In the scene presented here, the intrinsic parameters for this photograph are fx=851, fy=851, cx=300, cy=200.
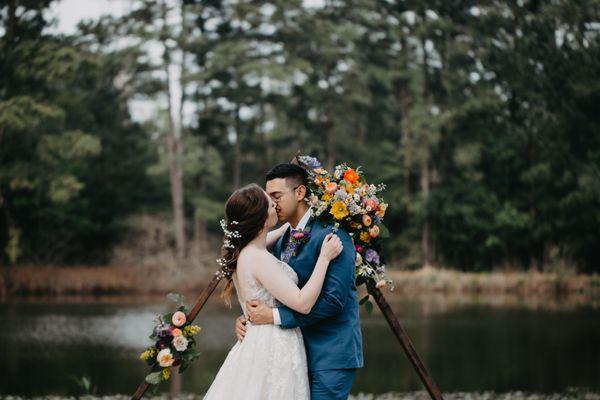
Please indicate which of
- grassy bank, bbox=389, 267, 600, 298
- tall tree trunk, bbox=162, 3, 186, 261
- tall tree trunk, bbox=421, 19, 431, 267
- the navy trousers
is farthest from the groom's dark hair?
tall tree trunk, bbox=421, 19, 431, 267

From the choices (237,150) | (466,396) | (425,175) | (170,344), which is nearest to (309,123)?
(237,150)

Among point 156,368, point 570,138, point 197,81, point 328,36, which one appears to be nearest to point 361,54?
point 328,36

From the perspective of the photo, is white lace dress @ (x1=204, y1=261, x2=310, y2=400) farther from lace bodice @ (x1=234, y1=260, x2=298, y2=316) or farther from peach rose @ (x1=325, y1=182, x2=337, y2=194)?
peach rose @ (x1=325, y1=182, x2=337, y2=194)

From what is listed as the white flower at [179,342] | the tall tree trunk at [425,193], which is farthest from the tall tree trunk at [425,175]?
the white flower at [179,342]

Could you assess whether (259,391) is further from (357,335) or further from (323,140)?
(323,140)

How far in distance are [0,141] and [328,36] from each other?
13641mm

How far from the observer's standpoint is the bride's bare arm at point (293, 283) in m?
4.66

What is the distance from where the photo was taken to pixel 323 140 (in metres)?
37.2

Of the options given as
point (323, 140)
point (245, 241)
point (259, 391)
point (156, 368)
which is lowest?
point (323, 140)

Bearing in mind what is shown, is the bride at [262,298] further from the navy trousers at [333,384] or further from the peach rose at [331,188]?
the peach rose at [331,188]

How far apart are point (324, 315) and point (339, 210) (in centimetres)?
63

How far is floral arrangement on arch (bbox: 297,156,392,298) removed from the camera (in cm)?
498

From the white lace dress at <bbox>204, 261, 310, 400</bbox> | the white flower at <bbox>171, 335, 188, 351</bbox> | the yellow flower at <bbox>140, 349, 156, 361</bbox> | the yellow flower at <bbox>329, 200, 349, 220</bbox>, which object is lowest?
the yellow flower at <bbox>140, 349, 156, 361</bbox>

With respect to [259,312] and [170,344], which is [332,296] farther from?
[170,344]
